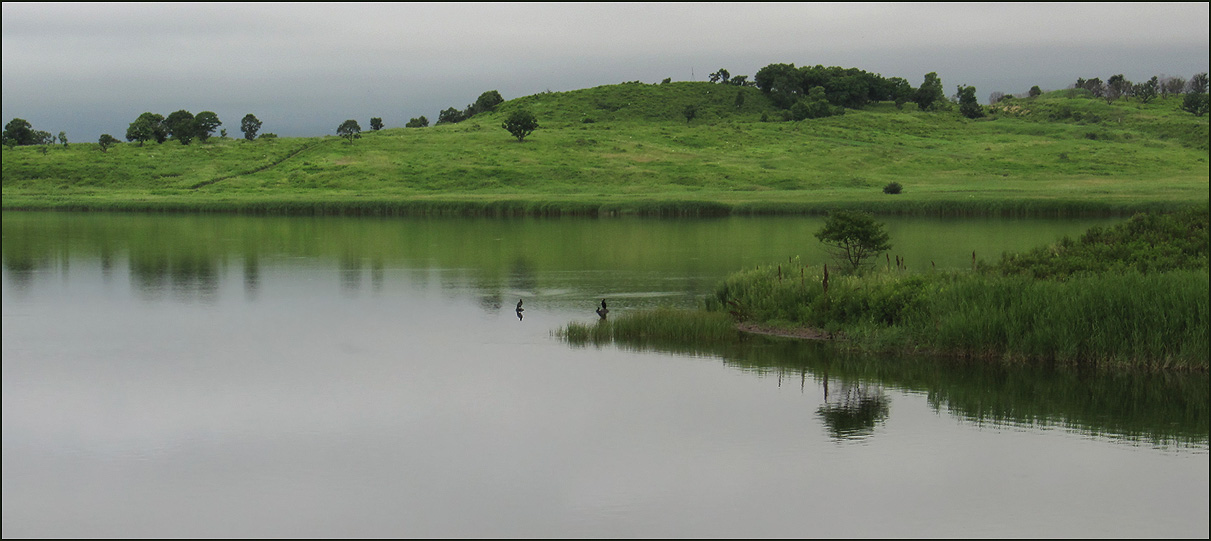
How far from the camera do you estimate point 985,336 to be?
25.9m

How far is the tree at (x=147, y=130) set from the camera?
16650 cm

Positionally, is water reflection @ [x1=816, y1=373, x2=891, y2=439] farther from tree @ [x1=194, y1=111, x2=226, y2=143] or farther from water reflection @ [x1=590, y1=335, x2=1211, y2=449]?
tree @ [x1=194, y1=111, x2=226, y2=143]

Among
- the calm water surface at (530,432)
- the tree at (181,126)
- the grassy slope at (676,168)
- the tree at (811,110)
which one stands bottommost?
the calm water surface at (530,432)

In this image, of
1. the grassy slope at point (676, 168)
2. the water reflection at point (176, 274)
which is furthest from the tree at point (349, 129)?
the water reflection at point (176, 274)

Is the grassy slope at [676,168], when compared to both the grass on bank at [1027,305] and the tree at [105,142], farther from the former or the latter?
the grass on bank at [1027,305]

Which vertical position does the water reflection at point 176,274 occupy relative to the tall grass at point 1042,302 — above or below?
below

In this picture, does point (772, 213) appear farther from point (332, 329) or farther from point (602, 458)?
point (602, 458)

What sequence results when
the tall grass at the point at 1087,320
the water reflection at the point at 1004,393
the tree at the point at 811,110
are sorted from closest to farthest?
the water reflection at the point at 1004,393
the tall grass at the point at 1087,320
the tree at the point at 811,110

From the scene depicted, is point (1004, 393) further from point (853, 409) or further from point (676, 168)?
point (676, 168)

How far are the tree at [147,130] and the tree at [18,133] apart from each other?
16.4 m

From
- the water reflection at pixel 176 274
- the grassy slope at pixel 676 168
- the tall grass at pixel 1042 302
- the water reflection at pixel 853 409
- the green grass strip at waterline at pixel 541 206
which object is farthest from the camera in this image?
the grassy slope at pixel 676 168

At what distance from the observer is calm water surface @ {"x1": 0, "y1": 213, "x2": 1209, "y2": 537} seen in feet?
53.5

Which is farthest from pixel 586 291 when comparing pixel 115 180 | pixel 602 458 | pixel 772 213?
pixel 115 180

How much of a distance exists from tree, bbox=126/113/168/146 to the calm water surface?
136 meters
